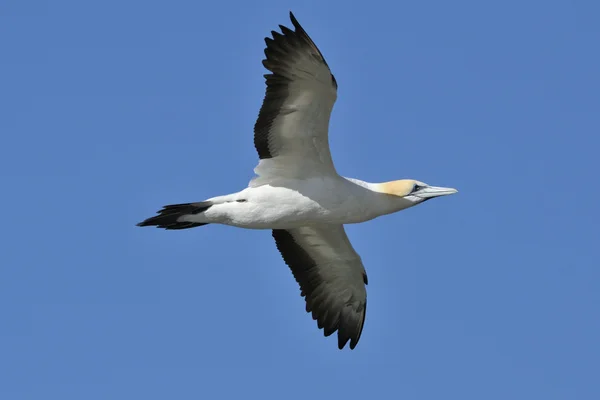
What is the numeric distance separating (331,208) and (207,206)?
174 centimetres

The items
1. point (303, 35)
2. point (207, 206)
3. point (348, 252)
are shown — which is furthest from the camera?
point (348, 252)

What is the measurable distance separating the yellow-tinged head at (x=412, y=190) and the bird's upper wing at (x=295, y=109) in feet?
2.84

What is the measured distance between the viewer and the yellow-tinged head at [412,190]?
17.1 meters

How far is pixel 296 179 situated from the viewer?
55.4 ft

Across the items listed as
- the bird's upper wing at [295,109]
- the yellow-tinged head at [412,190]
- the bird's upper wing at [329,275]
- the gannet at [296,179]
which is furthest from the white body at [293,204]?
the bird's upper wing at [329,275]

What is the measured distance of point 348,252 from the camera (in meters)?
18.5

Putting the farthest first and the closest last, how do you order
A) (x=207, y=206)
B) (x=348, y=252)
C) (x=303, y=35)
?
(x=348, y=252) → (x=207, y=206) → (x=303, y=35)

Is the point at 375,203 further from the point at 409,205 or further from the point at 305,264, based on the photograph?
the point at 305,264

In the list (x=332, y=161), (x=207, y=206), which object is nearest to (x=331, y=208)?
(x=332, y=161)

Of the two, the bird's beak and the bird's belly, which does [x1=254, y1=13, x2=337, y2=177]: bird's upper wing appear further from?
the bird's beak

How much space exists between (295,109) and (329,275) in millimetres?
3623

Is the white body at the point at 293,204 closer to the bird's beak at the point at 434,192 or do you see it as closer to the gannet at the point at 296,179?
the gannet at the point at 296,179

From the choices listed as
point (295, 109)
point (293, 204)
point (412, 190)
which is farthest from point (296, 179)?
point (412, 190)

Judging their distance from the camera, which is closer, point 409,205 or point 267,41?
point 267,41
